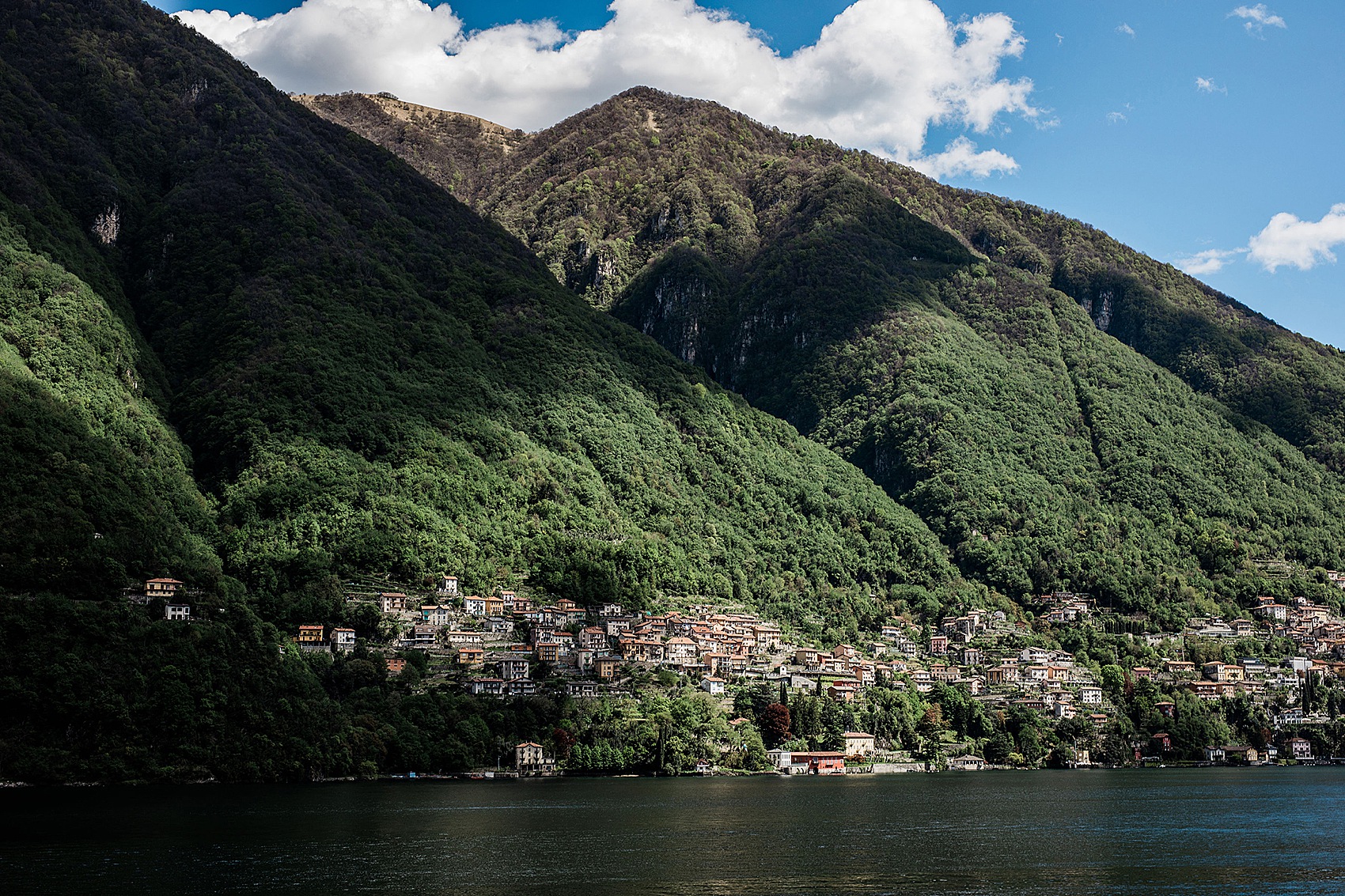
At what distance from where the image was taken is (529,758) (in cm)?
10831

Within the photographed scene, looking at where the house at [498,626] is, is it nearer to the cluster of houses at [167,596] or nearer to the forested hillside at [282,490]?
the forested hillside at [282,490]

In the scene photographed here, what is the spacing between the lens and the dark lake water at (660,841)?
54.0 m

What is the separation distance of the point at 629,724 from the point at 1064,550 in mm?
103003

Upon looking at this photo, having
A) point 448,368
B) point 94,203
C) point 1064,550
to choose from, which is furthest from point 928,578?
point 94,203

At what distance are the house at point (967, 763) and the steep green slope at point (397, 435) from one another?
34.4 metres

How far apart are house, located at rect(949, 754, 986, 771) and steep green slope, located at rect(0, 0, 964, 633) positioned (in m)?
34.4

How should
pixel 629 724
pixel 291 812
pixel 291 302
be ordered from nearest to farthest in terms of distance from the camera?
pixel 291 812
pixel 629 724
pixel 291 302

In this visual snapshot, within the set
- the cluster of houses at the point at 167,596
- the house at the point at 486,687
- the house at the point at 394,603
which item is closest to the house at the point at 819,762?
the house at the point at 486,687

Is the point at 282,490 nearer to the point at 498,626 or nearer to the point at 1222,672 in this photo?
the point at 498,626

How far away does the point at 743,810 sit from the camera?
80.2 meters

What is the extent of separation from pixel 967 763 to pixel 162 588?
73.6 metres

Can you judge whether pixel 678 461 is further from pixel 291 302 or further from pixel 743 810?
pixel 743 810

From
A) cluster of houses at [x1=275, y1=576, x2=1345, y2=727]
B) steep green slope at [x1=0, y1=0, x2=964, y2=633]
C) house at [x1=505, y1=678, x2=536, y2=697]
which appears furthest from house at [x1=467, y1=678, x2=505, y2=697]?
steep green slope at [x1=0, y1=0, x2=964, y2=633]

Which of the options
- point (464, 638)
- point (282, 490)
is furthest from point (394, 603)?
point (282, 490)
